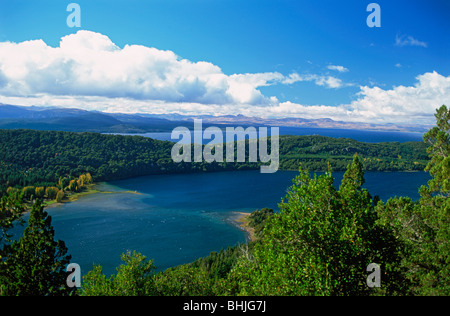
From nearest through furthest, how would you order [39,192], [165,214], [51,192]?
[165,214] < [39,192] < [51,192]

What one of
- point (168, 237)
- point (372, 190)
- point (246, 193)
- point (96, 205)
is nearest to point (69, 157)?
point (96, 205)

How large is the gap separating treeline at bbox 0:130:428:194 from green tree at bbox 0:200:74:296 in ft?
236

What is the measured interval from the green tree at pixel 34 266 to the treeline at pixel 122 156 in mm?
71838

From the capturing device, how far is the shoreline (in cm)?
5706

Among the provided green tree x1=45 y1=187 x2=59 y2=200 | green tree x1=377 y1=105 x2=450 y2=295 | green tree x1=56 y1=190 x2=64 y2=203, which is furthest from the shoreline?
green tree x1=45 y1=187 x2=59 y2=200

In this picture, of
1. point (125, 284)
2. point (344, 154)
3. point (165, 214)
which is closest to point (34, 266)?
point (125, 284)

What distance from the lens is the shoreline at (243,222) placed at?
5706 centimetres

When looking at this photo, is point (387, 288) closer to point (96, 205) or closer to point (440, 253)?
point (440, 253)

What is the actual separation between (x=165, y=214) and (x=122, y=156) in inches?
2665

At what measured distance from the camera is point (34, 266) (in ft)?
52.3

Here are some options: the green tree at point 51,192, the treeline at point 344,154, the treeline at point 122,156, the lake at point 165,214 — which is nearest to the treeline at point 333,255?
the lake at point 165,214

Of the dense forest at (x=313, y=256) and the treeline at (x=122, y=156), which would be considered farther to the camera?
the treeline at (x=122, y=156)

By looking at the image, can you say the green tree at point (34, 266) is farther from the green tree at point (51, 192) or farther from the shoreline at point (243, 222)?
the green tree at point (51, 192)

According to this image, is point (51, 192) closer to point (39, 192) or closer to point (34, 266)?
point (39, 192)
